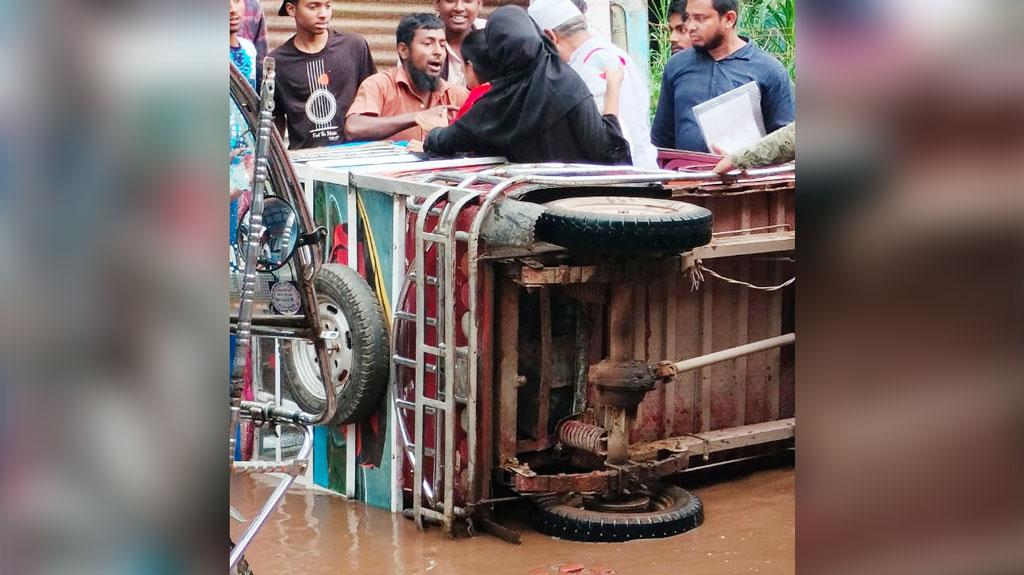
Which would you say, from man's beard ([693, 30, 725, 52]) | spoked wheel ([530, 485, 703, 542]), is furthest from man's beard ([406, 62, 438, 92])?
spoked wheel ([530, 485, 703, 542])

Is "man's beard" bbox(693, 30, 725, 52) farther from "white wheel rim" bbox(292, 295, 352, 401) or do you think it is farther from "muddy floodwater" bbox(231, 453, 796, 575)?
"white wheel rim" bbox(292, 295, 352, 401)

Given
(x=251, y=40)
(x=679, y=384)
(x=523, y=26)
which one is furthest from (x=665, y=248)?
(x=251, y=40)

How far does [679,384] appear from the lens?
688cm

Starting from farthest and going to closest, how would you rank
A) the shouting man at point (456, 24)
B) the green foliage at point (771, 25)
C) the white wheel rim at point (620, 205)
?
1. the green foliage at point (771, 25)
2. the shouting man at point (456, 24)
3. the white wheel rim at point (620, 205)

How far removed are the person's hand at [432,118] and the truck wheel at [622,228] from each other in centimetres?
236

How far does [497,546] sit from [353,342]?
1117mm

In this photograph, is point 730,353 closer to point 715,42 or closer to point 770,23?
point 715,42

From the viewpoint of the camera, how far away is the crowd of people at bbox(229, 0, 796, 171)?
23.8 ft

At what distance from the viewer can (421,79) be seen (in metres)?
8.57

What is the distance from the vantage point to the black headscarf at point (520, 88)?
23.6 feet

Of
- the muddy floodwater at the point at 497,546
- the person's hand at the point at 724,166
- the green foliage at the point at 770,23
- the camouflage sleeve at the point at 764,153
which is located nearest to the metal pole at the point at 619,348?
the muddy floodwater at the point at 497,546

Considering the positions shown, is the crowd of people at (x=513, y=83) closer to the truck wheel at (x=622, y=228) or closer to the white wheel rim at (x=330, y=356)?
the truck wheel at (x=622, y=228)

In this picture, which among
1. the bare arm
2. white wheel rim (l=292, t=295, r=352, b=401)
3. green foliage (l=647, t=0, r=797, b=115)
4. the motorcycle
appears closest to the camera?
the motorcycle
